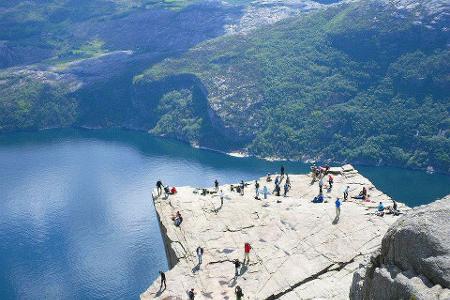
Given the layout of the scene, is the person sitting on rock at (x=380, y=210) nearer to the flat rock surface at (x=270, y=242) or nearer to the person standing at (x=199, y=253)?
the flat rock surface at (x=270, y=242)

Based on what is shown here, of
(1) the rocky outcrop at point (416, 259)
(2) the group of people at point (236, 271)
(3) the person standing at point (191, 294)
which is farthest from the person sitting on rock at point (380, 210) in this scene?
(1) the rocky outcrop at point (416, 259)

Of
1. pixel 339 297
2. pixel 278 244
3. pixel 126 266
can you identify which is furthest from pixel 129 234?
pixel 339 297

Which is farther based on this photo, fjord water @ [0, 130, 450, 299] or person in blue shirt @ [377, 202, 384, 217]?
fjord water @ [0, 130, 450, 299]

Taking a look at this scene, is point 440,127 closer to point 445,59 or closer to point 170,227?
point 445,59

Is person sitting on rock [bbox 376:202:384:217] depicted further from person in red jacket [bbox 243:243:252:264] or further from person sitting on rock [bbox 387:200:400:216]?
person in red jacket [bbox 243:243:252:264]

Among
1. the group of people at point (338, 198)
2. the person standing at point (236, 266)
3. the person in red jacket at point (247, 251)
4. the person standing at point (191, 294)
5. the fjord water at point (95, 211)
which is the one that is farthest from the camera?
the fjord water at point (95, 211)

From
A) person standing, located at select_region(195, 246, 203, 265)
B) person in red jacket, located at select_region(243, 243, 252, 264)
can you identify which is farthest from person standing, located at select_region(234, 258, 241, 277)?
person standing, located at select_region(195, 246, 203, 265)
